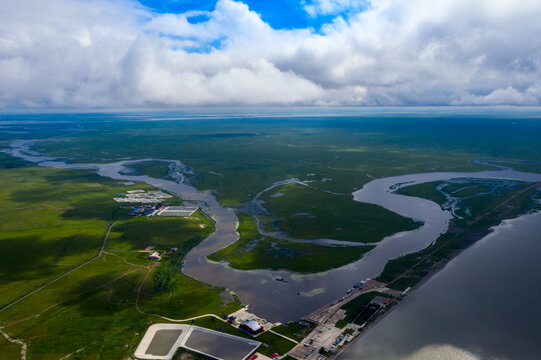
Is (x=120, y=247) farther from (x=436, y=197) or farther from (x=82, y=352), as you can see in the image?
(x=436, y=197)

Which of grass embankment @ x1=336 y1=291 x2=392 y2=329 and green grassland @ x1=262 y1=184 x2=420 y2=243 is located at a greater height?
green grassland @ x1=262 y1=184 x2=420 y2=243

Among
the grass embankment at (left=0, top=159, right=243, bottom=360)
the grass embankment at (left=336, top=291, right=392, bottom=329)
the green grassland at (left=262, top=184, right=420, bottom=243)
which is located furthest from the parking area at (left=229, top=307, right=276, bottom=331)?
the green grassland at (left=262, top=184, right=420, bottom=243)

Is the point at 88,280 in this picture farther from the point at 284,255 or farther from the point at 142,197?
the point at 142,197

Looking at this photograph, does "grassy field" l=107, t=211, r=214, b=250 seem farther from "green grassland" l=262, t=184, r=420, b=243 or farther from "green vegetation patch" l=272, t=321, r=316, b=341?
"green vegetation patch" l=272, t=321, r=316, b=341

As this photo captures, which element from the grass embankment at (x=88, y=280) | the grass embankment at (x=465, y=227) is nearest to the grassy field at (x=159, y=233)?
the grass embankment at (x=88, y=280)

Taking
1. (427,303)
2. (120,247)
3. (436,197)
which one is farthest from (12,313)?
(436,197)

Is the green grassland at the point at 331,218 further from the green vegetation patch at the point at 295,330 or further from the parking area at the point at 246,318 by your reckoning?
the green vegetation patch at the point at 295,330
